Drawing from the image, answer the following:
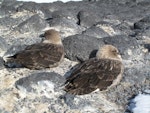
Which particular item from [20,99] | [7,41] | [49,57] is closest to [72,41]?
[49,57]

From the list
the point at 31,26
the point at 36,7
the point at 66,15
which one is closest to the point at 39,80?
the point at 31,26

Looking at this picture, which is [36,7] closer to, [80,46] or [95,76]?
[80,46]

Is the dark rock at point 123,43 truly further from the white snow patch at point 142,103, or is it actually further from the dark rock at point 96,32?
the white snow patch at point 142,103

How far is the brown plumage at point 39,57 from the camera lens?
798cm

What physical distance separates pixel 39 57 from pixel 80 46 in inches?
39.0

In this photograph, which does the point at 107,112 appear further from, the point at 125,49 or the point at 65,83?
the point at 125,49

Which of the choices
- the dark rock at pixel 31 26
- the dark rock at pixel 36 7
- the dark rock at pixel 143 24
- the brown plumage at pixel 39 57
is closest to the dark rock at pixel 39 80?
the brown plumage at pixel 39 57

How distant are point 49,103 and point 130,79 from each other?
1652 mm

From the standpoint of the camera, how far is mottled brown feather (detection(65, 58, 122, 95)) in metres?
7.05

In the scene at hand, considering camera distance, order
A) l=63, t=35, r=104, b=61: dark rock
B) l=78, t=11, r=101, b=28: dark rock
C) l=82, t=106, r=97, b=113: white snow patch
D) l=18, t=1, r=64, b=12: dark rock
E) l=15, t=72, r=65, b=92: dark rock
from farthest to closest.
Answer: l=18, t=1, r=64, b=12: dark rock → l=78, t=11, r=101, b=28: dark rock → l=63, t=35, r=104, b=61: dark rock → l=15, t=72, r=65, b=92: dark rock → l=82, t=106, r=97, b=113: white snow patch

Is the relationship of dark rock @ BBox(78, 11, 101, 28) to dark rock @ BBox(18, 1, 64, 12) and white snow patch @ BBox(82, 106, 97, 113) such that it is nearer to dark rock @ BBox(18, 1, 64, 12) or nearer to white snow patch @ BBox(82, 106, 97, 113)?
dark rock @ BBox(18, 1, 64, 12)

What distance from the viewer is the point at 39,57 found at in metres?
8.04

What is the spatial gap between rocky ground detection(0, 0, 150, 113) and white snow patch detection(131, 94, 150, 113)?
16cm

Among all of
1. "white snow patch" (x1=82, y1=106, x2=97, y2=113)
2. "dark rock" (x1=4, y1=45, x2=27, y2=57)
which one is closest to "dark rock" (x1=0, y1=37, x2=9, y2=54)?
"dark rock" (x1=4, y1=45, x2=27, y2=57)
